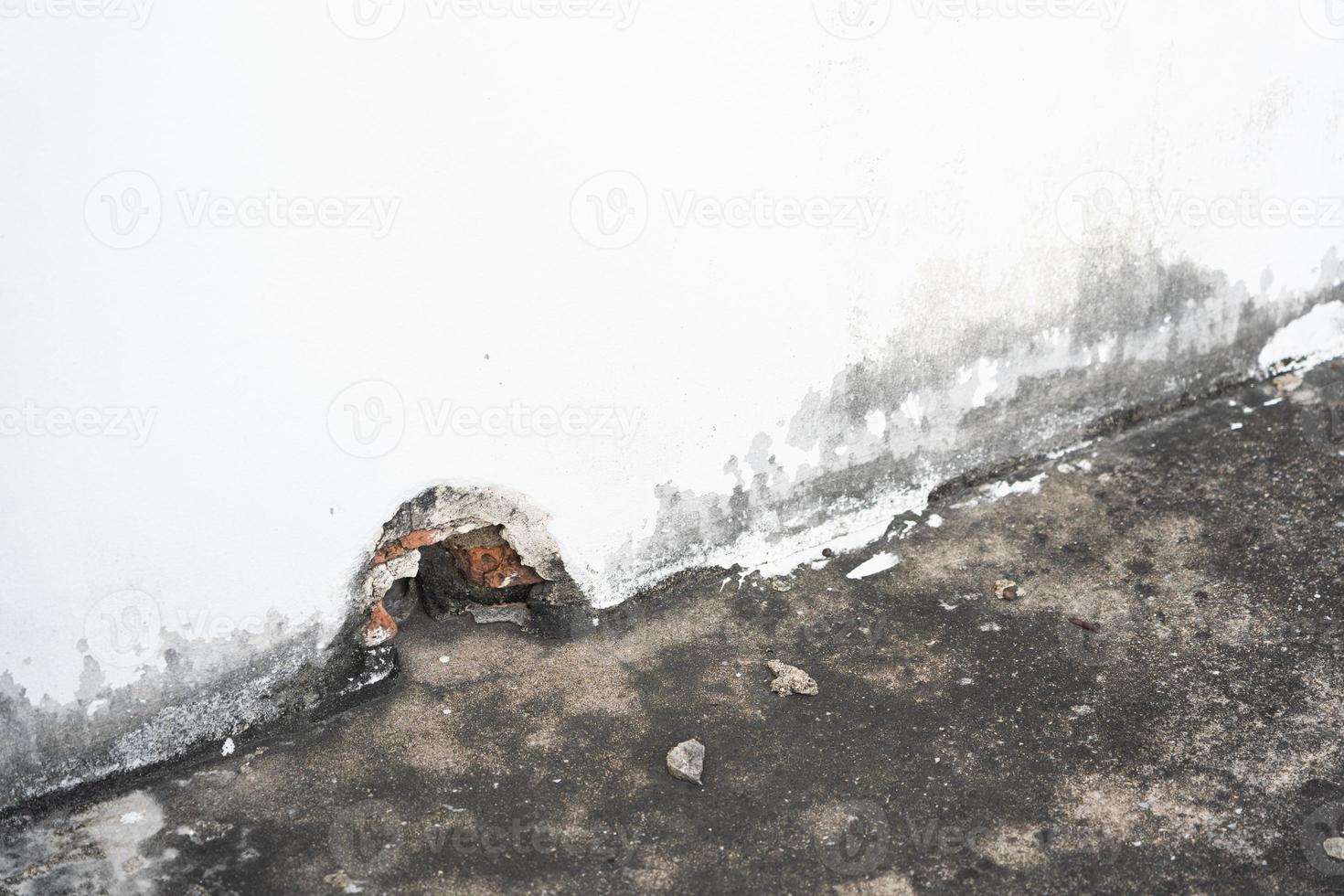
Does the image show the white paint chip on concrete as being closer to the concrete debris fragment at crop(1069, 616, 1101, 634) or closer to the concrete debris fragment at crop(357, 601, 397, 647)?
the concrete debris fragment at crop(1069, 616, 1101, 634)

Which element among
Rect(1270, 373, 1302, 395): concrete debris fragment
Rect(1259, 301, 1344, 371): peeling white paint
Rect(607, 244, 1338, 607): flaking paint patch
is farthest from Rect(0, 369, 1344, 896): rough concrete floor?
Rect(1259, 301, 1344, 371): peeling white paint

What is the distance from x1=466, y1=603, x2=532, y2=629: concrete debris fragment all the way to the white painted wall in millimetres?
265

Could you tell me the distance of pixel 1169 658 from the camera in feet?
12.5

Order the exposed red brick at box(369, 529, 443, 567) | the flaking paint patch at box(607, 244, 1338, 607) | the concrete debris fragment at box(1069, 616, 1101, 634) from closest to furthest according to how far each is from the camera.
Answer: the exposed red brick at box(369, 529, 443, 567) → the concrete debris fragment at box(1069, 616, 1101, 634) → the flaking paint patch at box(607, 244, 1338, 607)

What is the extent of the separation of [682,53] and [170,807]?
259cm

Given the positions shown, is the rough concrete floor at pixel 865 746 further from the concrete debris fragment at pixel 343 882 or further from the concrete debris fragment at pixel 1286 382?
the concrete debris fragment at pixel 1286 382

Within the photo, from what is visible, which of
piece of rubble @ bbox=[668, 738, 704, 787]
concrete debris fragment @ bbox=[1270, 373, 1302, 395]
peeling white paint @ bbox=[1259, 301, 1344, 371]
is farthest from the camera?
peeling white paint @ bbox=[1259, 301, 1344, 371]

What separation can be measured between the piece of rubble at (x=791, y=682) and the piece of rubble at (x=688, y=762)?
0.37 meters

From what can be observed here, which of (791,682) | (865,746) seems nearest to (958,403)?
(791,682)

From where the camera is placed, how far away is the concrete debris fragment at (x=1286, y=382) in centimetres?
510

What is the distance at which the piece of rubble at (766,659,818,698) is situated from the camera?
3.72 m

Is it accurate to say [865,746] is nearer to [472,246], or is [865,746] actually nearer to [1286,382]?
[472,246]

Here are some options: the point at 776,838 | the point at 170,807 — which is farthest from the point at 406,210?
the point at 776,838

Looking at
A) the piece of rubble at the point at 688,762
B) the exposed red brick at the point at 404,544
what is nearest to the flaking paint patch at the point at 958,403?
the exposed red brick at the point at 404,544
